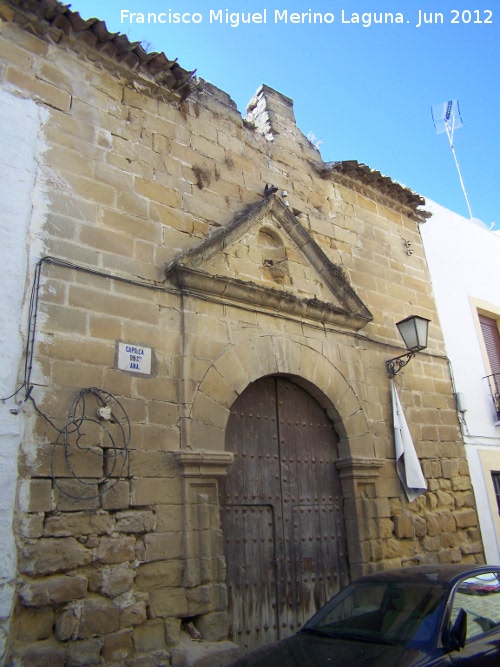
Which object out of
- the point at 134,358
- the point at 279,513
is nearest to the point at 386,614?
the point at 279,513

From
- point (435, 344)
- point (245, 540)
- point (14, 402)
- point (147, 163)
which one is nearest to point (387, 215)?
point (435, 344)

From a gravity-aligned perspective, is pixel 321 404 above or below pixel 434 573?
above

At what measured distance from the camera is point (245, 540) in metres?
4.59

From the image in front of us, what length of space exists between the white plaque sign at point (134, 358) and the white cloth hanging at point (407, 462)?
9.72 ft

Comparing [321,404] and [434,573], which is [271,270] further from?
[434,573]

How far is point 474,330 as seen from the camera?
7855 millimetres

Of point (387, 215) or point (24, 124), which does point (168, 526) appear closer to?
point (24, 124)

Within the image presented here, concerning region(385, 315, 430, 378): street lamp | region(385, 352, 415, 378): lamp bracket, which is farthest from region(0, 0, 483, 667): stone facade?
region(385, 315, 430, 378): street lamp

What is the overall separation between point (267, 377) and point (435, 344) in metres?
2.89

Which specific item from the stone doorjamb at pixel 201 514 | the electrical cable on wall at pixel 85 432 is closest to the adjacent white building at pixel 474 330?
the stone doorjamb at pixel 201 514

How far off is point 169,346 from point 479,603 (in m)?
2.82

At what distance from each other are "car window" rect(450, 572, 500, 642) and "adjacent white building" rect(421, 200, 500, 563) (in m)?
3.24

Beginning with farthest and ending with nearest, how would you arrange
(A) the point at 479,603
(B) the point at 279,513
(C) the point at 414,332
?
1. (C) the point at 414,332
2. (B) the point at 279,513
3. (A) the point at 479,603

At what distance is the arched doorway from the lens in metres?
4.50
